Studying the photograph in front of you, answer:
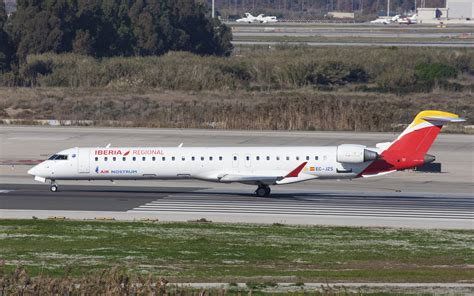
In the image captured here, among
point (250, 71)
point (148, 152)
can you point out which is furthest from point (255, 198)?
point (250, 71)

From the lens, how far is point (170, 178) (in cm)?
4844

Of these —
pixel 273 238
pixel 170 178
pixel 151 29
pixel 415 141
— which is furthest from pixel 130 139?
pixel 151 29

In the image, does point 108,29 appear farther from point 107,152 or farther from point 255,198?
point 255,198

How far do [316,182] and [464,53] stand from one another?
77073mm

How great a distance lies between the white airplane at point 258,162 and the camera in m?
47.0

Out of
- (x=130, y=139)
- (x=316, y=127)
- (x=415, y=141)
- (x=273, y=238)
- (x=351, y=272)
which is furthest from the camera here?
(x=316, y=127)

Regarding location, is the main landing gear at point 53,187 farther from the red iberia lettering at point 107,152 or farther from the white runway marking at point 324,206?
the white runway marking at point 324,206

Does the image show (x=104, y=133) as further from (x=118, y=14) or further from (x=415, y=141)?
(x=118, y=14)

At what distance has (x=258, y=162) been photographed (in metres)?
47.8

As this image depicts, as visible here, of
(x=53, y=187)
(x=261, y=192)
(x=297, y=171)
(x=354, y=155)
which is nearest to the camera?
(x=354, y=155)

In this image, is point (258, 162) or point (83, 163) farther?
A: point (83, 163)

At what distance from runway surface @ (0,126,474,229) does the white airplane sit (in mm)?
1044

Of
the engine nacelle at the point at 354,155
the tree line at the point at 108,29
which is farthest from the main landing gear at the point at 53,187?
the tree line at the point at 108,29

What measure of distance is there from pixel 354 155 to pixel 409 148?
2.83 meters
